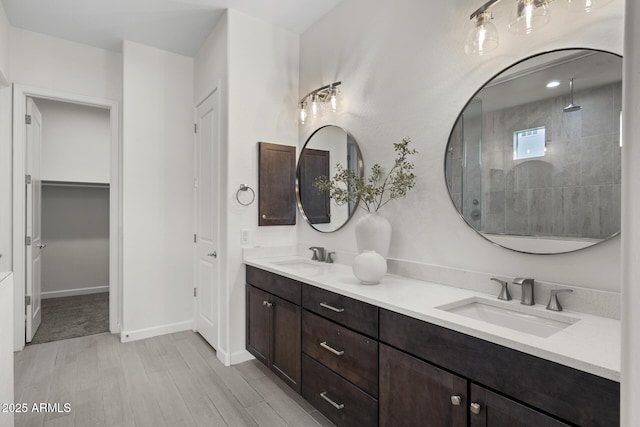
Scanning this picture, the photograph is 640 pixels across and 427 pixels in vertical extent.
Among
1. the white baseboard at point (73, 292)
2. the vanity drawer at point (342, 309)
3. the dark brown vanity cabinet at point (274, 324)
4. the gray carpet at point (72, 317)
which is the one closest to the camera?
the vanity drawer at point (342, 309)

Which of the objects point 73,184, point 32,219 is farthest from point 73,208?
point 32,219

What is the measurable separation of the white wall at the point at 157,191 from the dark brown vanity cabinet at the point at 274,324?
1199 mm

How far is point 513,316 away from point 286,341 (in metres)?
1.35

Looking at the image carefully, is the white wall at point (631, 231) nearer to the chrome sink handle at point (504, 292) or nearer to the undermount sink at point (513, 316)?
the undermount sink at point (513, 316)

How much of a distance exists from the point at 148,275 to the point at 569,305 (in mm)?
3371

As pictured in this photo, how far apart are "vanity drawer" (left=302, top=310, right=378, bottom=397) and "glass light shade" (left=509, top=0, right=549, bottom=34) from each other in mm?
1536

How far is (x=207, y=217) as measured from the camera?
10.6 ft

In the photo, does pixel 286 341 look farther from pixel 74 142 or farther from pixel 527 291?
pixel 74 142

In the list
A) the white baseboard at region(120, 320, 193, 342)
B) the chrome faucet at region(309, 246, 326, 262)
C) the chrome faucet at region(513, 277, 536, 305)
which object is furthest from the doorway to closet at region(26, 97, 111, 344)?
the chrome faucet at region(513, 277, 536, 305)

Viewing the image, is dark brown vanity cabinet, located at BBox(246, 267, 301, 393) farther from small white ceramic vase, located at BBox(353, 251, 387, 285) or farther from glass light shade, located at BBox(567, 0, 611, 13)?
glass light shade, located at BBox(567, 0, 611, 13)

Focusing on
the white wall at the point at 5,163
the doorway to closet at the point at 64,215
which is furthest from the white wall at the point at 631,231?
the white wall at the point at 5,163

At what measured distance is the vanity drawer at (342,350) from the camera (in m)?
1.57

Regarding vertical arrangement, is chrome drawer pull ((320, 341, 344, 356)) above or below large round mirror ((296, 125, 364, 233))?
below

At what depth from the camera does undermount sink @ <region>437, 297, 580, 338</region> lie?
1.33 meters
